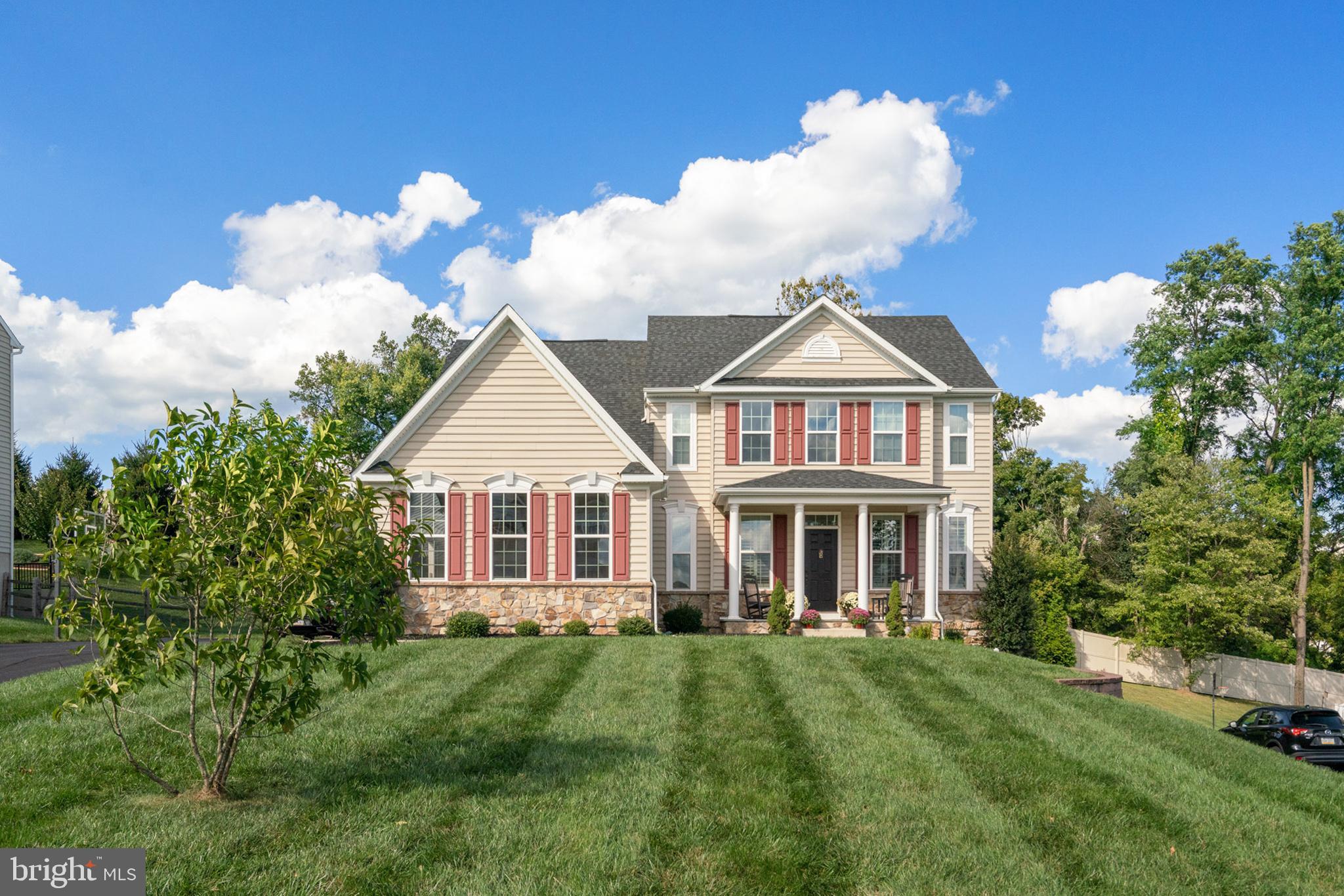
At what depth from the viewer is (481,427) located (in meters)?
21.6

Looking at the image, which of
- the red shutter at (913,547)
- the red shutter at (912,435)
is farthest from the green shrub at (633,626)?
the red shutter at (912,435)

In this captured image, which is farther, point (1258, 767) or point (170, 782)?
point (1258, 767)

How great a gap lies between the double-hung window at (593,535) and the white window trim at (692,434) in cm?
433

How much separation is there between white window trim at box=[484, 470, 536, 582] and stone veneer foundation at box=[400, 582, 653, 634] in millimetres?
282

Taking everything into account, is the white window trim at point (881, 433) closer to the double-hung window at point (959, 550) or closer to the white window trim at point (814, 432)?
the white window trim at point (814, 432)

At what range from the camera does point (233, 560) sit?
746 centimetres

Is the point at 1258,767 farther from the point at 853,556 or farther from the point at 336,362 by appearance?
the point at 336,362

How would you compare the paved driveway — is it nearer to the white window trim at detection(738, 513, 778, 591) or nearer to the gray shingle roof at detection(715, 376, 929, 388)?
the white window trim at detection(738, 513, 778, 591)

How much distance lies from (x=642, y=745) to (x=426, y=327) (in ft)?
132

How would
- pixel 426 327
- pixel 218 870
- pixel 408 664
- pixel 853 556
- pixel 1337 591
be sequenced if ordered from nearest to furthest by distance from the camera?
pixel 218 870
pixel 408 664
pixel 853 556
pixel 1337 591
pixel 426 327

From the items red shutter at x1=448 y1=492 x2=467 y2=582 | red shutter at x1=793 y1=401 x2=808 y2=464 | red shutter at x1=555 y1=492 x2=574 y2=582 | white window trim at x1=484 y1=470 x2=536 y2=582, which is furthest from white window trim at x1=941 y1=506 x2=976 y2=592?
red shutter at x1=448 y1=492 x2=467 y2=582

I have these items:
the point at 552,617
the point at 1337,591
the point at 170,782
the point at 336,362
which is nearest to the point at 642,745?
the point at 170,782

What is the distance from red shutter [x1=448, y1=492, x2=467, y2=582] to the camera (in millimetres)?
21453

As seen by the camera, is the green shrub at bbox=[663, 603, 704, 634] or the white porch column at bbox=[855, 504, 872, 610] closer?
the green shrub at bbox=[663, 603, 704, 634]
